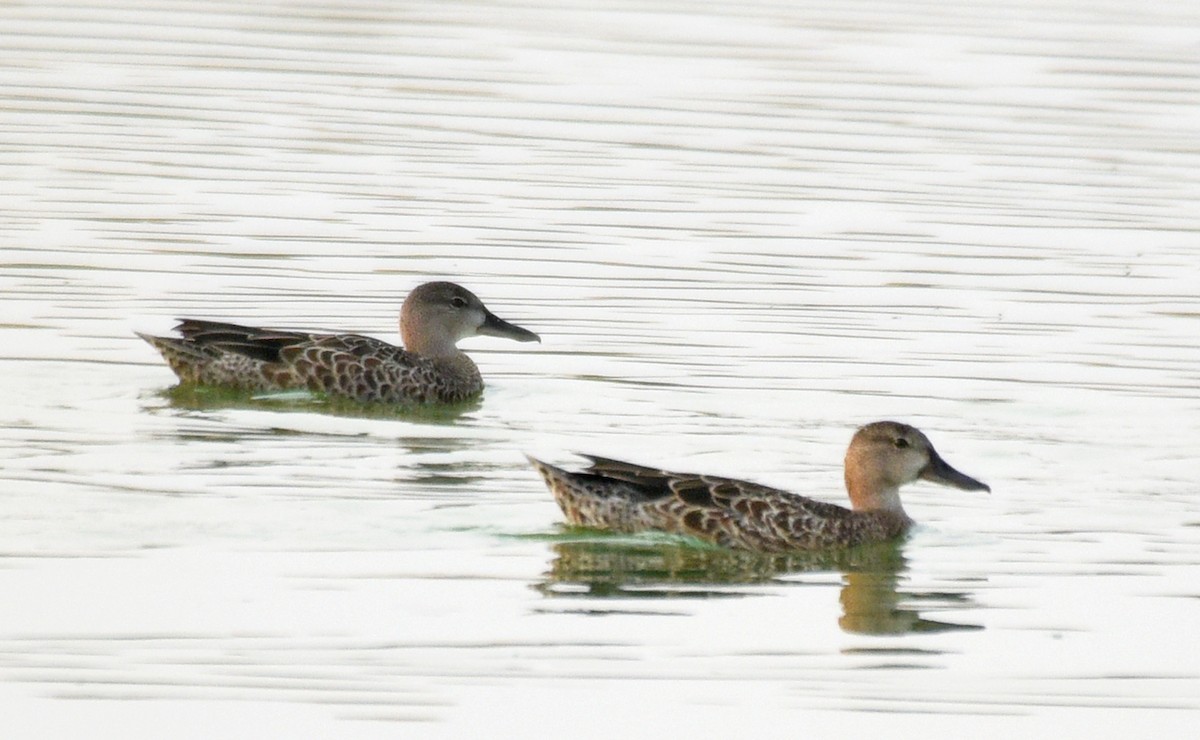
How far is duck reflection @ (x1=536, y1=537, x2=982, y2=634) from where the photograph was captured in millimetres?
10047

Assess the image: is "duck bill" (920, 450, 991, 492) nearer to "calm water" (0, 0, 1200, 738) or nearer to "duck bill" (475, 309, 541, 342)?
"calm water" (0, 0, 1200, 738)

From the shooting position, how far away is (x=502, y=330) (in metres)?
14.4

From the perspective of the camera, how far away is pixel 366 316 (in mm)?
15625

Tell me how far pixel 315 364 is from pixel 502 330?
1.19 metres

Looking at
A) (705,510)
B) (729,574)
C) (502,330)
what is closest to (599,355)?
(502,330)

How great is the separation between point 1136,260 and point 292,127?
22.7 ft

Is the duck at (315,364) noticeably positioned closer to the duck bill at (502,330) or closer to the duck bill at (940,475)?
the duck bill at (502,330)

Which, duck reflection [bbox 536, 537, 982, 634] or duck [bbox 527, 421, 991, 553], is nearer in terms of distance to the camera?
duck reflection [bbox 536, 537, 982, 634]

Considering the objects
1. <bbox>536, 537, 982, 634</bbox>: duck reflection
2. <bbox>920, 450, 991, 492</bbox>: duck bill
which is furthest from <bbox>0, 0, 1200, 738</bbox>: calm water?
<bbox>920, 450, 991, 492</bbox>: duck bill

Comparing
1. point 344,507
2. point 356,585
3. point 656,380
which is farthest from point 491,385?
point 356,585

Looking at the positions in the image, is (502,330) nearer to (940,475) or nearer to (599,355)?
(599,355)

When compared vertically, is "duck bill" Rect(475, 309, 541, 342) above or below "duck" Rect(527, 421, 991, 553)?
above

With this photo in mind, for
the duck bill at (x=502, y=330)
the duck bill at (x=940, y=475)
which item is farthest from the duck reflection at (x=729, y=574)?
the duck bill at (x=502, y=330)

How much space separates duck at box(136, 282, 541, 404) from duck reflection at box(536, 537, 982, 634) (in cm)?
316
